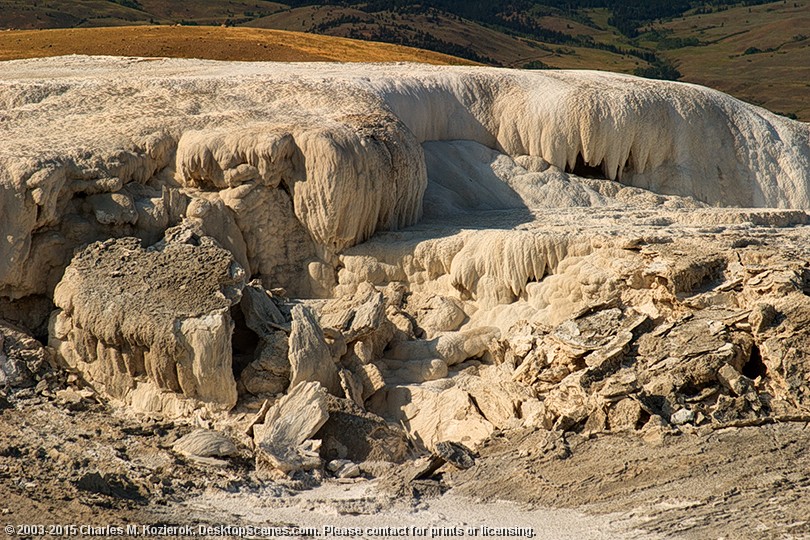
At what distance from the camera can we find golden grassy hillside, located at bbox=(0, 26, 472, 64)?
20.9m

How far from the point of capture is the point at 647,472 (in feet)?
30.9

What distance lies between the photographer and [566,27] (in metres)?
73.5

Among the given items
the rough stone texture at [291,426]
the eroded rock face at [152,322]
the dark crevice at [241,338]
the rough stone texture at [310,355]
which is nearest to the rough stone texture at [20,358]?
the eroded rock face at [152,322]

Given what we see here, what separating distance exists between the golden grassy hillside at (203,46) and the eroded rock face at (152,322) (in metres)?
9.19

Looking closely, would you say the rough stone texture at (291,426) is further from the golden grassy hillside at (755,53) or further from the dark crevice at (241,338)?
the golden grassy hillside at (755,53)

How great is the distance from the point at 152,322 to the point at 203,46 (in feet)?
38.7

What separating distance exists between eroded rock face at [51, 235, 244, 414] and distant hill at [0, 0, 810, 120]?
38.9m

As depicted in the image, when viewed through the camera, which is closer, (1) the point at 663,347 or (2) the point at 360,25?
(1) the point at 663,347

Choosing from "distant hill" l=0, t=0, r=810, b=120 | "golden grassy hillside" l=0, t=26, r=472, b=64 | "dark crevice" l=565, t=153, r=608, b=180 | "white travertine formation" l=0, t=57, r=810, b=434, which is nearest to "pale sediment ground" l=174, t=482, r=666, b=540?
"white travertine formation" l=0, t=57, r=810, b=434

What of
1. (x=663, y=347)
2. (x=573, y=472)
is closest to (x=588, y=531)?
(x=573, y=472)

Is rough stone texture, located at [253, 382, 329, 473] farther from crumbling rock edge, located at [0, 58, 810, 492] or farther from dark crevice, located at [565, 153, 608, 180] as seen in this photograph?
dark crevice, located at [565, 153, 608, 180]

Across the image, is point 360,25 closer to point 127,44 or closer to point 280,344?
point 127,44

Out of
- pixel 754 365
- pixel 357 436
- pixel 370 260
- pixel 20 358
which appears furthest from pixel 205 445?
pixel 754 365

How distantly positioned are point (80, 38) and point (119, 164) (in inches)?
428
